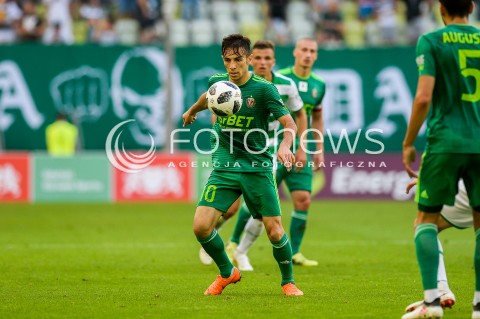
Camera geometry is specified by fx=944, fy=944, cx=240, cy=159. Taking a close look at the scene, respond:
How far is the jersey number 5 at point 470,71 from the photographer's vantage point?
23.5ft

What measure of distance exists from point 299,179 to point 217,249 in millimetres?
3479

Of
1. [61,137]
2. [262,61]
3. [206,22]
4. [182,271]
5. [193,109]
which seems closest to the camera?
[193,109]

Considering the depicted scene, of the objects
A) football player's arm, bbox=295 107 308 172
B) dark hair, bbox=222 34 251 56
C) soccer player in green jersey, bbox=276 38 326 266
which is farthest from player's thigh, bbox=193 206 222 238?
soccer player in green jersey, bbox=276 38 326 266

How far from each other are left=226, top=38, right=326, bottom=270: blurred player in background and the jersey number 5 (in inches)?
189

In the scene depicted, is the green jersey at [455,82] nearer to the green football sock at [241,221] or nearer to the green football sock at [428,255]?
the green football sock at [428,255]

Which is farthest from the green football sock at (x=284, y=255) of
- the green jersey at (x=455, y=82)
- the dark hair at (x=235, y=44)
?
the green jersey at (x=455, y=82)

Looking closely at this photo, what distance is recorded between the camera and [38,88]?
86.7ft

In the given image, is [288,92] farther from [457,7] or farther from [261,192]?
[457,7]

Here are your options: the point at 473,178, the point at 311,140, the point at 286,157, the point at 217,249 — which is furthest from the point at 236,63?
the point at 311,140

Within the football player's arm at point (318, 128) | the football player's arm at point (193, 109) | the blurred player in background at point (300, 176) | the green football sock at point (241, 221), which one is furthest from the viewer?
the football player's arm at point (318, 128)

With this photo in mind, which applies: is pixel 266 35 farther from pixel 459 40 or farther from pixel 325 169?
pixel 459 40

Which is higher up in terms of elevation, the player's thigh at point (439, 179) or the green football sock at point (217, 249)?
the player's thigh at point (439, 179)

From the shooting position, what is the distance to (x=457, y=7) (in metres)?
7.24

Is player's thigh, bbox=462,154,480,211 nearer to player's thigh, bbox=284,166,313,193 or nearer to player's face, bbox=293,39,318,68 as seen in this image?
player's thigh, bbox=284,166,313,193
